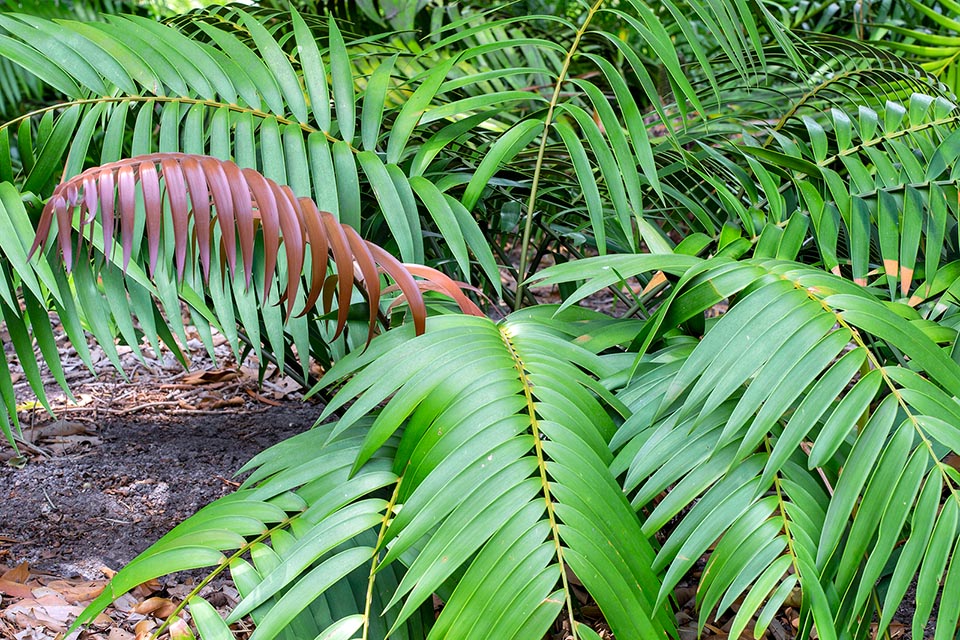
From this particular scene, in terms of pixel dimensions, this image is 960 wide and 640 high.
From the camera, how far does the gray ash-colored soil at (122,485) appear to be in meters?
1.17

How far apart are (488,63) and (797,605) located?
52.1 inches

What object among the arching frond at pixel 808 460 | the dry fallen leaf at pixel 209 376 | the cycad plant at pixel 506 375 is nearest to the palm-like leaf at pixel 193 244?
the cycad plant at pixel 506 375

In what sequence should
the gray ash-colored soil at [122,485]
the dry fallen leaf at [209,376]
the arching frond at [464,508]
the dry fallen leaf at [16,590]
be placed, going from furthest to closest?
the dry fallen leaf at [209,376] → the gray ash-colored soil at [122,485] → the dry fallen leaf at [16,590] → the arching frond at [464,508]

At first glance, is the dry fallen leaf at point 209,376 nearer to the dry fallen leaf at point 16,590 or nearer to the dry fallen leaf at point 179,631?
the dry fallen leaf at point 16,590

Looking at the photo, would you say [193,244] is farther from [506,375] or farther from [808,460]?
[808,460]

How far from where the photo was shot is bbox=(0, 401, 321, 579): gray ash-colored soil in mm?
1165

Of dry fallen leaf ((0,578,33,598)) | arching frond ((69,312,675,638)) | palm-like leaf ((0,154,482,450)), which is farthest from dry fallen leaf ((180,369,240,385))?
arching frond ((69,312,675,638))

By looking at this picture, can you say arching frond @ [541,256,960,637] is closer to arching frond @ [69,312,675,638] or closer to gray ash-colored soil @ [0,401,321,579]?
arching frond @ [69,312,675,638]

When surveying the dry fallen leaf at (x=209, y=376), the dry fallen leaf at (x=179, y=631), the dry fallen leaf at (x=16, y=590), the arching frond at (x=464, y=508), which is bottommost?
the dry fallen leaf at (x=209, y=376)

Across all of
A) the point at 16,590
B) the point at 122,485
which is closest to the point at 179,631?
the point at 16,590

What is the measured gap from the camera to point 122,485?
132 cm

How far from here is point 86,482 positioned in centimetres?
133

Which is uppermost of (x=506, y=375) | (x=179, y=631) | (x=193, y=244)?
(x=193, y=244)

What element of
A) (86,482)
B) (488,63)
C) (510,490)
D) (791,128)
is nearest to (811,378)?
(510,490)
